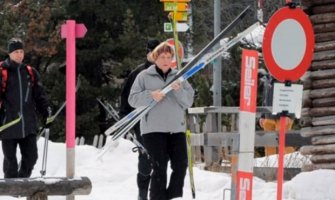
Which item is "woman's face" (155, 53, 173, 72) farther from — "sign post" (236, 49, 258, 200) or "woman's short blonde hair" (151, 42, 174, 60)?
"sign post" (236, 49, 258, 200)

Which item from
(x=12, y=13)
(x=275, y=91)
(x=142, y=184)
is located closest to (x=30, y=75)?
(x=142, y=184)

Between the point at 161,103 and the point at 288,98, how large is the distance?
139 centimetres

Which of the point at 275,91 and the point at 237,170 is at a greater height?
the point at 275,91

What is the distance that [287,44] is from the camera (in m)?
7.26

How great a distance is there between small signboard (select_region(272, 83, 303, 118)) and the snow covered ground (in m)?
2.06

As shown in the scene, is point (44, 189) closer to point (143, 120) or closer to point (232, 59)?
point (143, 120)

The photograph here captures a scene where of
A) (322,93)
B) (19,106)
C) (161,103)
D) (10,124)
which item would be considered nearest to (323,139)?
(322,93)

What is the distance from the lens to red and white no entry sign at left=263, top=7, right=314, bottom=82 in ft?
23.7

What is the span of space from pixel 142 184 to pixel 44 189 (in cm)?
198

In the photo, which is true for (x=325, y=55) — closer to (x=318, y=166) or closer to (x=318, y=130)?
(x=318, y=130)

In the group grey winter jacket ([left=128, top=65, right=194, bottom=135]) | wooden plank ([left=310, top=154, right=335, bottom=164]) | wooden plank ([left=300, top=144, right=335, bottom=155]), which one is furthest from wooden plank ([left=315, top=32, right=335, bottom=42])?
grey winter jacket ([left=128, top=65, right=194, bottom=135])

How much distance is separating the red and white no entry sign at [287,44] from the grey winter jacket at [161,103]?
3.42 feet

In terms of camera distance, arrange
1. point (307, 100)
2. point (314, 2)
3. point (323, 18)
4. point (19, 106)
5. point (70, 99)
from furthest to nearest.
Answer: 1. point (307, 100)
2. point (314, 2)
3. point (323, 18)
4. point (19, 106)
5. point (70, 99)

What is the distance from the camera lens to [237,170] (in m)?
6.24
